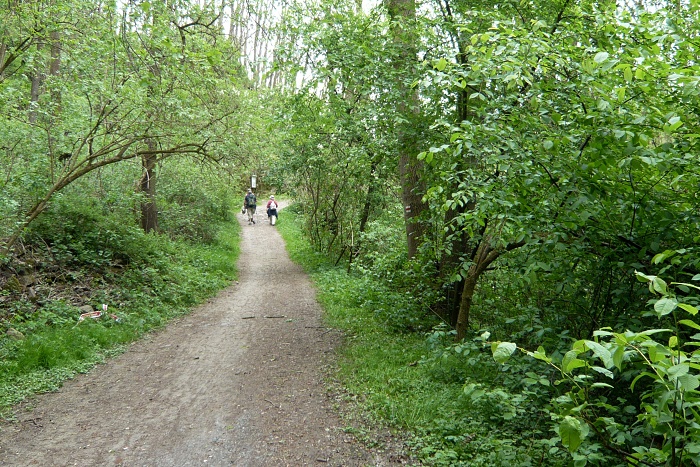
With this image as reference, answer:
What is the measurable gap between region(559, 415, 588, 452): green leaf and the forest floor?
260cm

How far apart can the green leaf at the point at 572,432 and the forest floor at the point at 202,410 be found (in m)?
2.60

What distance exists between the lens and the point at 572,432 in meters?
1.99

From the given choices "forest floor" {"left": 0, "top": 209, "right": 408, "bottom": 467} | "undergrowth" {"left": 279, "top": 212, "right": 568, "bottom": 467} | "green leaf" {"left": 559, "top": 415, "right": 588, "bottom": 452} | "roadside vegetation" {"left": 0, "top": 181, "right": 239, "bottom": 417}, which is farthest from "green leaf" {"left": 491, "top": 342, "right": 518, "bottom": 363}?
"roadside vegetation" {"left": 0, "top": 181, "right": 239, "bottom": 417}

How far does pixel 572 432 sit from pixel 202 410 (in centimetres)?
444

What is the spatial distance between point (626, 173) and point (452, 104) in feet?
10.7

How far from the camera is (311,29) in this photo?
770 cm

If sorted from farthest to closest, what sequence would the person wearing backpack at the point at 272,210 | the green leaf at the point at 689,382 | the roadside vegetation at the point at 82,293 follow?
the person wearing backpack at the point at 272,210, the roadside vegetation at the point at 82,293, the green leaf at the point at 689,382

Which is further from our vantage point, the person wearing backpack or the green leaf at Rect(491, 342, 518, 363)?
the person wearing backpack

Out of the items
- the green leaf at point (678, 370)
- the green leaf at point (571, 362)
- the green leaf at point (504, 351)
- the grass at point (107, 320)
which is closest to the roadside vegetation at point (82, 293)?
the grass at point (107, 320)

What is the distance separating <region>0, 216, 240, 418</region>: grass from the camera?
5957 millimetres

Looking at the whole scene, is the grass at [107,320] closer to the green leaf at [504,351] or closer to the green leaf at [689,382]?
the green leaf at [504,351]

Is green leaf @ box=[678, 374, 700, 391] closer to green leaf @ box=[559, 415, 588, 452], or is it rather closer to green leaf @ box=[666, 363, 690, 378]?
green leaf @ box=[666, 363, 690, 378]

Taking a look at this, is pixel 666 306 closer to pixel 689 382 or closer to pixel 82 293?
pixel 689 382

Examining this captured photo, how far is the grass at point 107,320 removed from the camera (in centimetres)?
596
